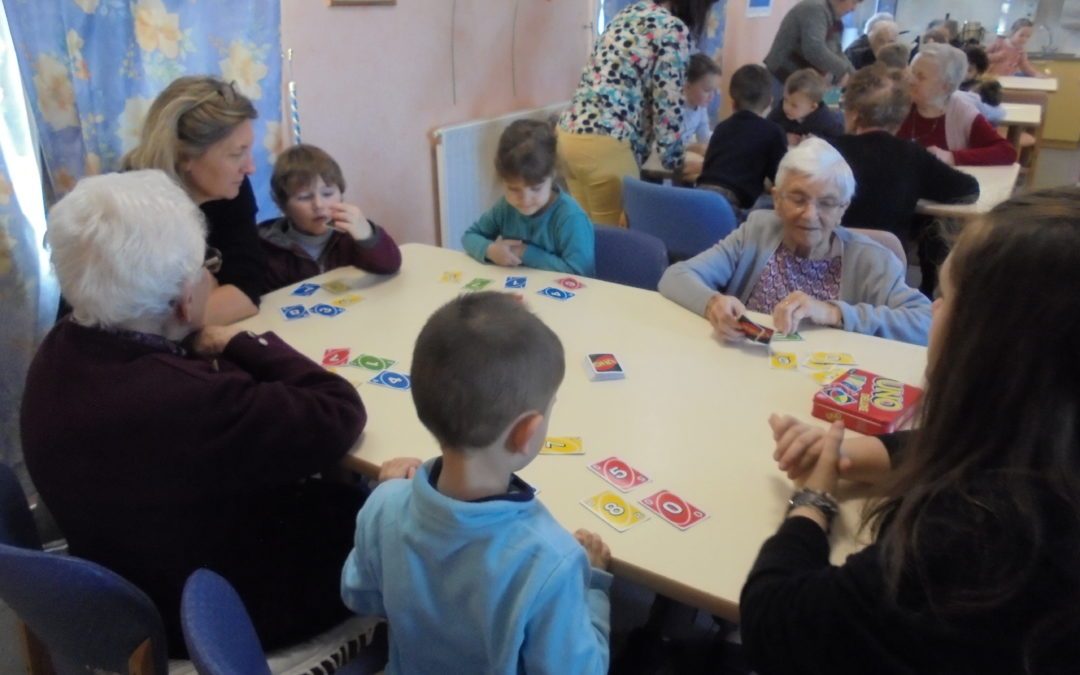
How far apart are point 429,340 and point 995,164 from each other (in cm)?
348

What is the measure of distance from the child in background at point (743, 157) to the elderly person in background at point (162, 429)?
2.67 m

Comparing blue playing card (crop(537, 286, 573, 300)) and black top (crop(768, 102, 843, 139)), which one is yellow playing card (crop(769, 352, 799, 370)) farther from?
black top (crop(768, 102, 843, 139))

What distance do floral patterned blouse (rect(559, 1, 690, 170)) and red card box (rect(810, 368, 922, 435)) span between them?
2442 millimetres

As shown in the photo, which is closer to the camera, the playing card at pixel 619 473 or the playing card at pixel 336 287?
the playing card at pixel 619 473

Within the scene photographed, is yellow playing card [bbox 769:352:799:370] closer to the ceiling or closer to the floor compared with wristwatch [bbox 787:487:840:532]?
closer to the ceiling

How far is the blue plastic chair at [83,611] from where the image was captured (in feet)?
3.34

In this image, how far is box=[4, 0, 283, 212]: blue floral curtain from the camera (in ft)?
6.77

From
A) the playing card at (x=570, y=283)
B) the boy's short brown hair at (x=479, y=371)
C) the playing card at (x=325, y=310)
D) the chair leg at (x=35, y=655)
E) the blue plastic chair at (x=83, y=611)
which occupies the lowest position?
the chair leg at (x=35, y=655)

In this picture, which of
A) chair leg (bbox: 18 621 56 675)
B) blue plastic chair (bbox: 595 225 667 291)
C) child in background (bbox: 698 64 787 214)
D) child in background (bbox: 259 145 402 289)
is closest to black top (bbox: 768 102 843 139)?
child in background (bbox: 698 64 787 214)

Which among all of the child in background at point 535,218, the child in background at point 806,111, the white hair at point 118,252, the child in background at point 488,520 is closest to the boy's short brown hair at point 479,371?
the child in background at point 488,520

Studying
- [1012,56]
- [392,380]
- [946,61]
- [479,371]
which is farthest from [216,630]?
[1012,56]

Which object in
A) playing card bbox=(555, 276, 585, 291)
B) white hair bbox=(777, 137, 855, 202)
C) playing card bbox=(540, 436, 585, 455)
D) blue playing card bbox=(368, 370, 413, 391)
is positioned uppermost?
white hair bbox=(777, 137, 855, 202)

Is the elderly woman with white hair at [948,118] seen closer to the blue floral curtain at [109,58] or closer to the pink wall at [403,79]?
the pink wall at [403,79]

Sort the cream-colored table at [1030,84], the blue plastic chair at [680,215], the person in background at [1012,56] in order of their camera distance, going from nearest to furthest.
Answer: the blue plastic chair at [680,215] → the cream-colored table at [1030,84] → the person in background at [1012,56]
